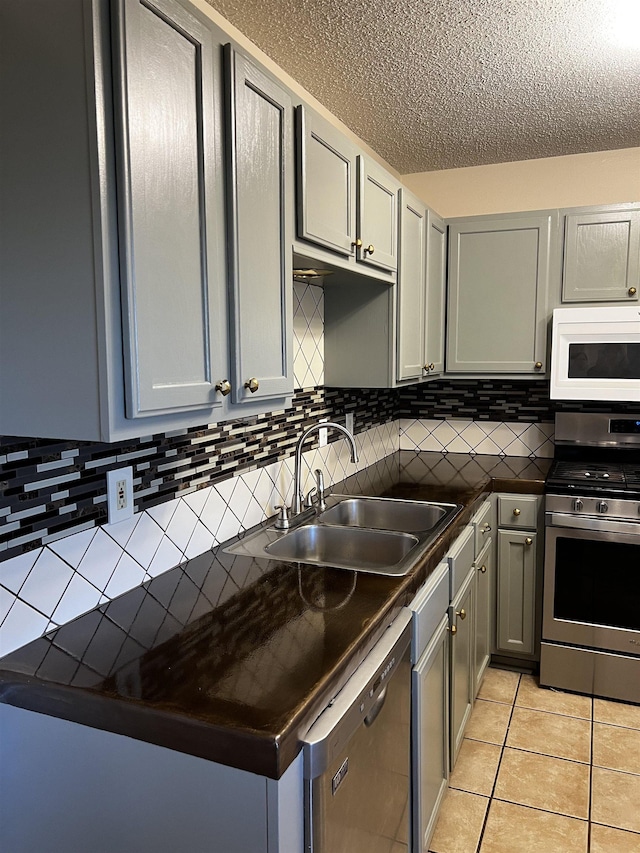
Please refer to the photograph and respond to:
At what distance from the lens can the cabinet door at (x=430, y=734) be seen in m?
1.68

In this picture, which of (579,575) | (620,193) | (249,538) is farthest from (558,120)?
(249,538)

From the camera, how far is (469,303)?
3.21 meters

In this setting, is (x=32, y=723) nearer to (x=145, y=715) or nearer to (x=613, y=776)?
(x=145, y=715)

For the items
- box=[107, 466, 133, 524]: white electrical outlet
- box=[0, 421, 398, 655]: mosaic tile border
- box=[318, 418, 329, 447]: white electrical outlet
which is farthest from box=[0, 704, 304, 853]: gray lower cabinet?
box=[318, 418, 329, 447]: white electrical outlet

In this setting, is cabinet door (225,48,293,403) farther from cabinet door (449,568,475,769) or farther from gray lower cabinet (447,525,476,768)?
cabinet door (449,568,475,769)

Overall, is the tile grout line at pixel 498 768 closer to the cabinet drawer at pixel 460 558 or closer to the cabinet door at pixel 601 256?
the cabinet drawer at pixel 460 558

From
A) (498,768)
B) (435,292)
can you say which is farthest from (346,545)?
(435,292)

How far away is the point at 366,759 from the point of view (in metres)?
1.33

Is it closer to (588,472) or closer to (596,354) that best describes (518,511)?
(588,472)

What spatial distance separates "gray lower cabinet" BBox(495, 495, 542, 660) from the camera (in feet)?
9.37

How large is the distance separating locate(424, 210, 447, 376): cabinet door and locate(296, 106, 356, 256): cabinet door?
1.00 meters

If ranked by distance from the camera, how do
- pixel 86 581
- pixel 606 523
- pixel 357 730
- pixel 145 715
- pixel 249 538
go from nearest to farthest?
pixel 145 715 < pixel 357 730 < pixel 86 581 < pixel 249 538 < pixel 606 523

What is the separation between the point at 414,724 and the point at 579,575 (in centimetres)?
137

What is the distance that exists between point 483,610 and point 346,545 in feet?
2.99
